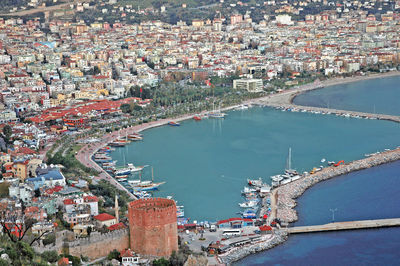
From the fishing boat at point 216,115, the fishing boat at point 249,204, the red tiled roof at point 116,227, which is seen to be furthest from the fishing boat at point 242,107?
the red tiled roof at point 116,227

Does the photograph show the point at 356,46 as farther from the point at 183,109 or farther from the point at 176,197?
the point at 176,197

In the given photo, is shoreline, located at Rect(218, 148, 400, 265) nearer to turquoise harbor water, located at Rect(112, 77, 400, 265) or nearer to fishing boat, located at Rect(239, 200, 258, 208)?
turquoise harbor water, located at Rect(112, 77, 400, 265)

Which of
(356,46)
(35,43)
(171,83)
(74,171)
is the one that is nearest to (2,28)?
(35,43)

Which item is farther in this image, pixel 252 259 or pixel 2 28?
pixel 2 28

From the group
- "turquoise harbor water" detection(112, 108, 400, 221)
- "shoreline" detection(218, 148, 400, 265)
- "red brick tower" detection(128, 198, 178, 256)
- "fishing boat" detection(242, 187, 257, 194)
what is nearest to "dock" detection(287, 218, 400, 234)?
"shoreline" detection(218, 148, 400, 265)

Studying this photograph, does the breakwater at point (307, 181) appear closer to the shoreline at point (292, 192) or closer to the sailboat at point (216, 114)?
the shoreline at point (292, 192)

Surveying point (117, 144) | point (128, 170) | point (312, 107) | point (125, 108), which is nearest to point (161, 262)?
point (128, 170)
